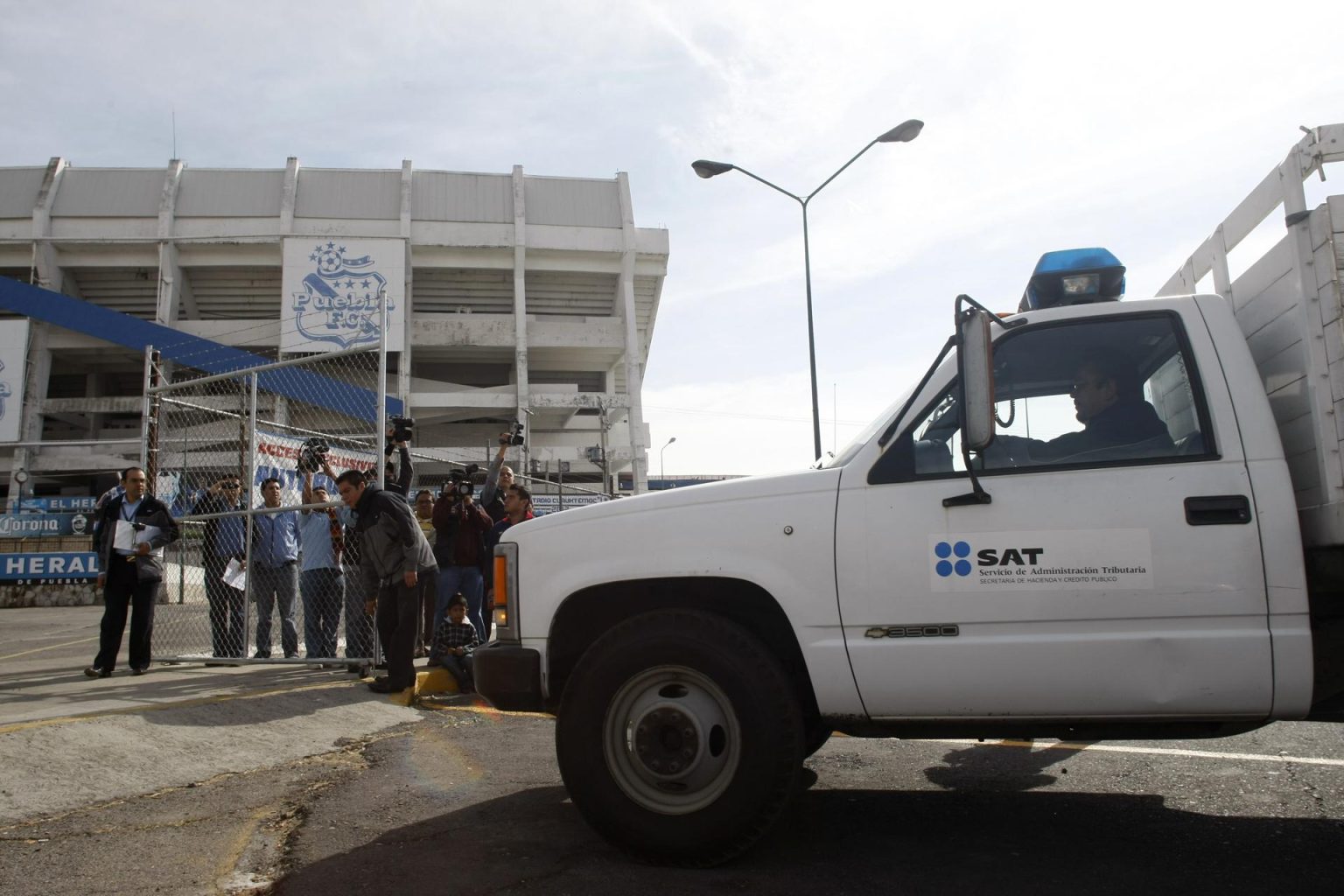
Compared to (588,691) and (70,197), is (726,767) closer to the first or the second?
(588,691)

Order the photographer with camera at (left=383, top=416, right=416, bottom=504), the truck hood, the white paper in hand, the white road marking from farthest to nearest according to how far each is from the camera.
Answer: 1. the white paper in hand
2. the photographer with camera at (left=383, top=416, right=416, bottom=504)
3. the white road marking
4. the truck hood

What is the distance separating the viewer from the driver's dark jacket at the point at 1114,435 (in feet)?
11.3

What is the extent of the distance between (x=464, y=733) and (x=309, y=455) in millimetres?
3384

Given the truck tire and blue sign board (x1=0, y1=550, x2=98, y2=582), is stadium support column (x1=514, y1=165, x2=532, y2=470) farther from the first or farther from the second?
the truck tire

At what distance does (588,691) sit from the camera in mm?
3605

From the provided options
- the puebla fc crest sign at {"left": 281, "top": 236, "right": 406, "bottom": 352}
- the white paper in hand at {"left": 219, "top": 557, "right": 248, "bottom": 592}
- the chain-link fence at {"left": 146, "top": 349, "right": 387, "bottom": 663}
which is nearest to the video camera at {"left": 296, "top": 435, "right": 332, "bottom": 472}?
the chain-link fence at {"left": 146, "top": 349, "right": 387, "bottom": 663}

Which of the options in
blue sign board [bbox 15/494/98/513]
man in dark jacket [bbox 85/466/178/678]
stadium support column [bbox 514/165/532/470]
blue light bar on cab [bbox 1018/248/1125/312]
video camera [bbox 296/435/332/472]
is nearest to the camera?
blue light bar on cab [bbox 1018/248/1125/312]

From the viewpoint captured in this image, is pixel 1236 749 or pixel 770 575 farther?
pixel 1236 749

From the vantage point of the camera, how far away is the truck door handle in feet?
10.6

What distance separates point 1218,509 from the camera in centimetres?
325

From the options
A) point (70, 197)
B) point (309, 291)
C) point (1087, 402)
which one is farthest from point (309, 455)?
point (70, 197)

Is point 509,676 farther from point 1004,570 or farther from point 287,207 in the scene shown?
point 287,207

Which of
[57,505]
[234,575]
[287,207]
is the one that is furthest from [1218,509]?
[287,207]

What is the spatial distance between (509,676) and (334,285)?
3751 centimetres
